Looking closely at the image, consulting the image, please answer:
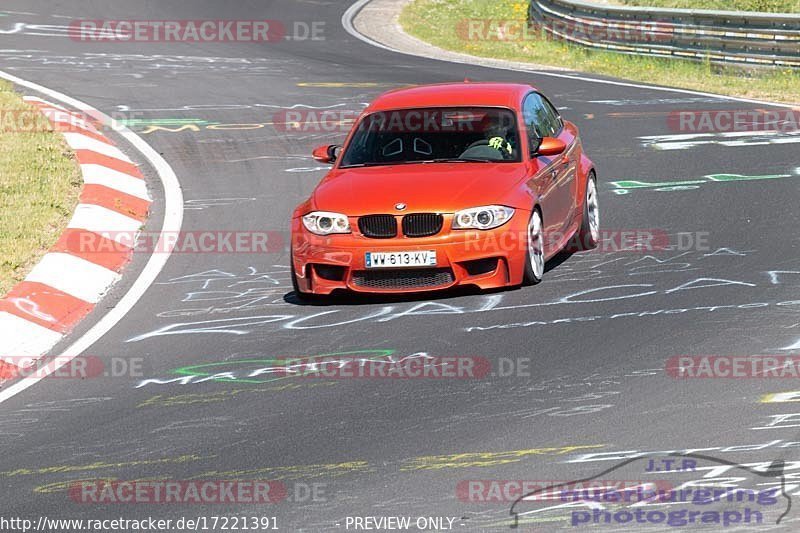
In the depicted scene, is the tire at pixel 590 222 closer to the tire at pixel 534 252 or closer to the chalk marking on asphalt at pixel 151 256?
the tire at pixel 534 252

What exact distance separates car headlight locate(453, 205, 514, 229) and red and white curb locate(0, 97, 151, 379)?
2991 mm

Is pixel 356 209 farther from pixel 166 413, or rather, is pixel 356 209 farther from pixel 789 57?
pixel 789 57

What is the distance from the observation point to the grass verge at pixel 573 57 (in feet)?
73.2

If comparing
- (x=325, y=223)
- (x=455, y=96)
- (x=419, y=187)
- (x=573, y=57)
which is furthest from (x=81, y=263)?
(x=573, y=57)

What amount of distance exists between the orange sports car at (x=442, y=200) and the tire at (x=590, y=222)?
0.6 inches

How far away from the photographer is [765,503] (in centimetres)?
603

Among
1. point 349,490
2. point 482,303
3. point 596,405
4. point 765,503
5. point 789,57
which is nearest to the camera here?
point 765,503

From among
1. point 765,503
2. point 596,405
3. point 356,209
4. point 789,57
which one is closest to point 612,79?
point 789,57

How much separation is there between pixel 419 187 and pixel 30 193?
4.82 meters

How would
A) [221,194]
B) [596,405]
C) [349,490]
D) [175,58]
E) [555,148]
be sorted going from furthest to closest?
1. [175,58]
2. [221,194]
3. [555,148]
4. [596,405]
5. [349,490]

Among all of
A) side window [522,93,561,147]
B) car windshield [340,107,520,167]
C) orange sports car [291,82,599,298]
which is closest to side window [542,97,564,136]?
side window [522,93,561,147]

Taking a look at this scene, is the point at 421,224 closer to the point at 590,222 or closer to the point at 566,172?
the point at 566,172

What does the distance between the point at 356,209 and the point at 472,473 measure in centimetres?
418

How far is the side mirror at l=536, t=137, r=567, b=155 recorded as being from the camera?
1114cm
